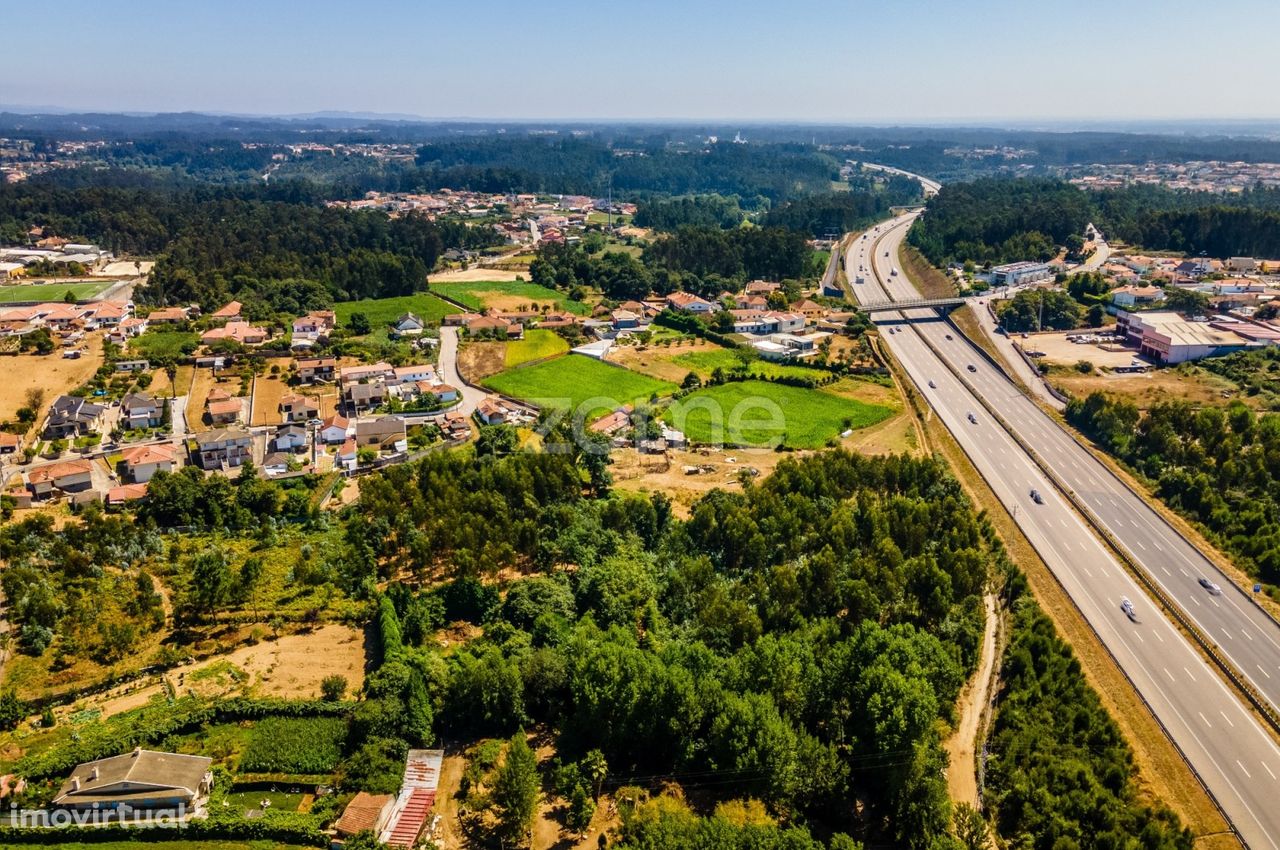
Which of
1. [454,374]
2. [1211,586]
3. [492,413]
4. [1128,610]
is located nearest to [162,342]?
[454,374]

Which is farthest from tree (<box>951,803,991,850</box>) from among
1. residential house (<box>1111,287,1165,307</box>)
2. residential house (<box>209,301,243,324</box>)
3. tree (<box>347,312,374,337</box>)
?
residential house (<box>209,301,243,324</box>)

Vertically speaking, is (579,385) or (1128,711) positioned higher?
(579,385)

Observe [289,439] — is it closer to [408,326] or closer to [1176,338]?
[408,326]

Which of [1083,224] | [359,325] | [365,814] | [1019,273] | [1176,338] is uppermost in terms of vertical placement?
[1083,224]

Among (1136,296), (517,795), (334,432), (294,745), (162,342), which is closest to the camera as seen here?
(517,795)

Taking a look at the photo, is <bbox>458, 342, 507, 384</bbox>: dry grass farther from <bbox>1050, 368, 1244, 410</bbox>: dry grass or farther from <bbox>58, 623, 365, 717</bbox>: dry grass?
<bbox>1050, 368, 1244, 410</bbox>: dry grass

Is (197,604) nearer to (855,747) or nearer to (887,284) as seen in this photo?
(855,747)

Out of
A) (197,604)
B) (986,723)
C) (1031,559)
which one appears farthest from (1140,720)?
(197,604)
